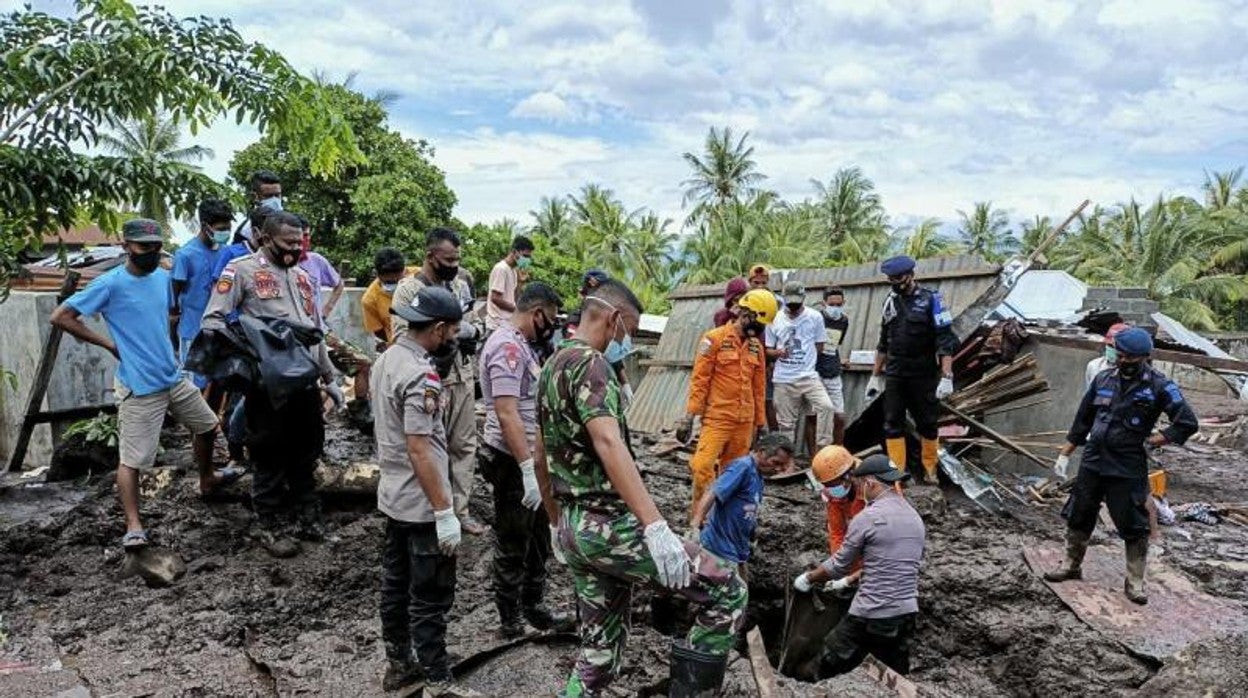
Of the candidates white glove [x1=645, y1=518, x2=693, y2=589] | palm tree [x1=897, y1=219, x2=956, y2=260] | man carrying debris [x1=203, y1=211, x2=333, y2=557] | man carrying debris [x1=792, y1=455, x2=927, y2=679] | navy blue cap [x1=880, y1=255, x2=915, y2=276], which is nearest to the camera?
white glove [x1=645, y1=518, x2=693, y2=589]

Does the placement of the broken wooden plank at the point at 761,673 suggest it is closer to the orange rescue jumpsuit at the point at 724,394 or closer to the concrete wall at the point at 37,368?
the orange rescue jumpsuit at the point at 724,394

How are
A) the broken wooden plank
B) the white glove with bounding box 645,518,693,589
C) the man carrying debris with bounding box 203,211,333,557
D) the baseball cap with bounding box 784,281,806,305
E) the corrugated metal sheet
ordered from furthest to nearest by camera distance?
the corrugated metal sheet < the baseball cap with bounding box 784,281,806,305 < the man carrying debris with bounding box 203,211,333,557 < the broken wooden plank < the white glove with bounding box 645,518,693,589

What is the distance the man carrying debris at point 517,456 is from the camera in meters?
3.85

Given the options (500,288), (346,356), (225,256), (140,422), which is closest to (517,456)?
(140,422)

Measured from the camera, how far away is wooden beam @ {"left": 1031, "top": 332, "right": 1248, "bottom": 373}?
25.9 feet

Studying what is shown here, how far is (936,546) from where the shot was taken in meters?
6.36

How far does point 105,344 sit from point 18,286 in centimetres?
577

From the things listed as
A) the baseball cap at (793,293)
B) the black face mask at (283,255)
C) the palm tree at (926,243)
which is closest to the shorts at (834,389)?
the baseball cap at (793,293)

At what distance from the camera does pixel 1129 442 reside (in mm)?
5270

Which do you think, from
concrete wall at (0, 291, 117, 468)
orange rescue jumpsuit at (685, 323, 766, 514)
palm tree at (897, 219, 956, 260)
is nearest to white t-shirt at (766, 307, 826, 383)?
orange rescue jumpsuit at (685, 323, 766, 514)

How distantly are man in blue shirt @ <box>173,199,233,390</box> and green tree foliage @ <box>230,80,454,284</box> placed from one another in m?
16.0

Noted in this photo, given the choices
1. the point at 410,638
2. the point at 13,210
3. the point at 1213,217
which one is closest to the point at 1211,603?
the point at 410,638

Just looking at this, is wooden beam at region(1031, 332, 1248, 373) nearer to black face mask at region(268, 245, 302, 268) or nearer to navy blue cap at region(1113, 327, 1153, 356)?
navy blue cap at region(1113, 327, 1153, 356)

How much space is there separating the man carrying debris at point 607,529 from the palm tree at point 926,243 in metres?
33.2
